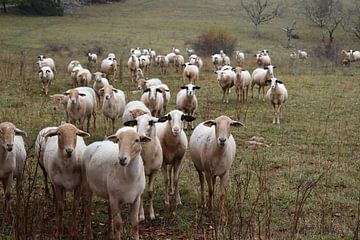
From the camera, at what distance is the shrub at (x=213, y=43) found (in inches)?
1800

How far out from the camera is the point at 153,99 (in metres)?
15.4

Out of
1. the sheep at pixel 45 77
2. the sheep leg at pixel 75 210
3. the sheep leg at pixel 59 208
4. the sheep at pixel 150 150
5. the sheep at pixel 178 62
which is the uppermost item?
the sheep at pixel 150 150

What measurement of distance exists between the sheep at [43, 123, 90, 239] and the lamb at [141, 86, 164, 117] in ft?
23.8

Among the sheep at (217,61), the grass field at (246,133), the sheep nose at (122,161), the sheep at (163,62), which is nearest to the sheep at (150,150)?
the grass field at (246,133)

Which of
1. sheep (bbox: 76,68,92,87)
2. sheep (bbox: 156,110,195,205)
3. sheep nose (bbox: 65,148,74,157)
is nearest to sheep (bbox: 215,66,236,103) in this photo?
sheep (bbox: 76,68,92,87)

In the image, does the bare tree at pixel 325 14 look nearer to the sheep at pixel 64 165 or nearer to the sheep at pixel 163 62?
the sheep at pixel 163 62

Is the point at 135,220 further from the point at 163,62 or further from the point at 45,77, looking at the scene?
the point at 163,62

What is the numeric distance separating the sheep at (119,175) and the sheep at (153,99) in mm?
7544

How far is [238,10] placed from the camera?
234ft

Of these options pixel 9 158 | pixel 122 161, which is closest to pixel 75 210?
pixel 122 161

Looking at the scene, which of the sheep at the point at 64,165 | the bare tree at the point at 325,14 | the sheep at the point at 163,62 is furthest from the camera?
the bare tree at the point at 325,14

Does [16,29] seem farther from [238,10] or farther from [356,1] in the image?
[356,1]

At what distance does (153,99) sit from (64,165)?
778cm

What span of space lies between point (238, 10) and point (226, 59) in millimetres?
39542
